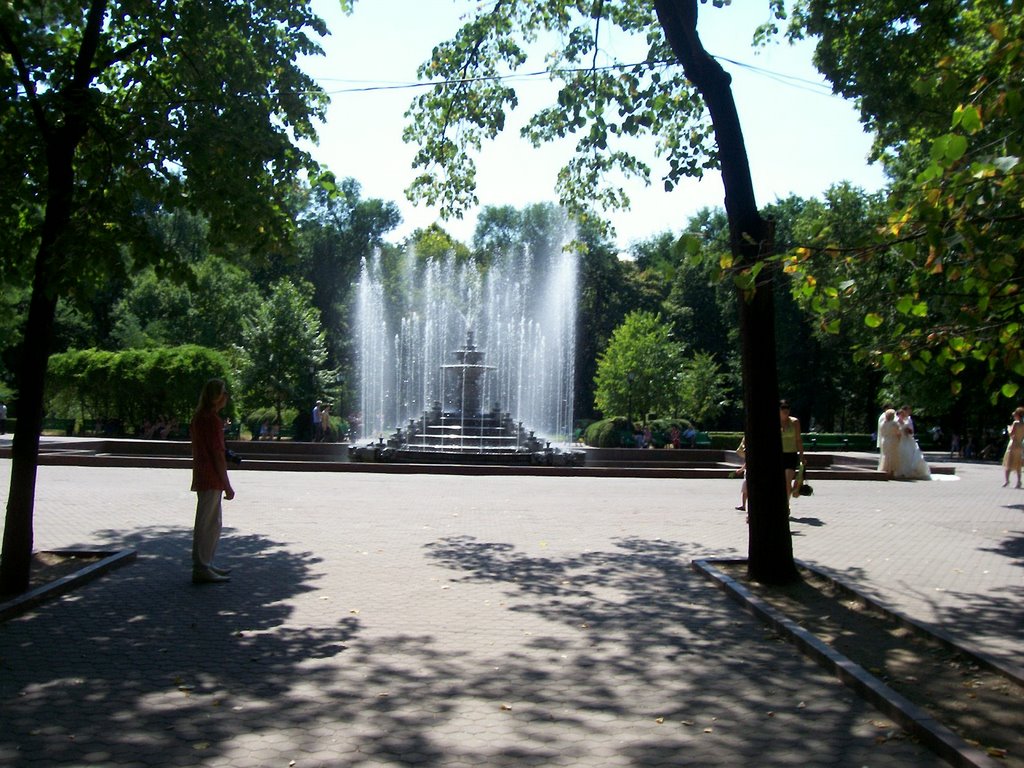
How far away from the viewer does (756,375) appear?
9172mm

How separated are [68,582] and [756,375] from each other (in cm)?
613

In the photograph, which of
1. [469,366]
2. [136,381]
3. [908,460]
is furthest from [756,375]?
[136,381]

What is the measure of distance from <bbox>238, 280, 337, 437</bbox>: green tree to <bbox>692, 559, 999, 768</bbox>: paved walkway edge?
34768 millimetres

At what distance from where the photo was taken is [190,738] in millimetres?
4844

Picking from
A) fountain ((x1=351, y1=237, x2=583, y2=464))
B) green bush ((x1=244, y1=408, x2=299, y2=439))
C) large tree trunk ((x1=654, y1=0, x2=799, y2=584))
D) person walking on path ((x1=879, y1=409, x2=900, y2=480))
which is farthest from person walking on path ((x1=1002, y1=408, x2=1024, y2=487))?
green bush ((x1=244, y1=408, x2=299, y2=439))

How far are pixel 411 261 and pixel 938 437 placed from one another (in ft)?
121

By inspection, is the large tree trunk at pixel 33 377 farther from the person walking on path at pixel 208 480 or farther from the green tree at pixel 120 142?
the person walking on path at pixel 208 480

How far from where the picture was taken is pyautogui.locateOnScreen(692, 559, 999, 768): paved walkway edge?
4508mm

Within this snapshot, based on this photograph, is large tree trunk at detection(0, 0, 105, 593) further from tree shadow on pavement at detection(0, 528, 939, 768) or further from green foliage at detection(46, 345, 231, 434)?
green foliage at detection(46, 345, 231, 434)

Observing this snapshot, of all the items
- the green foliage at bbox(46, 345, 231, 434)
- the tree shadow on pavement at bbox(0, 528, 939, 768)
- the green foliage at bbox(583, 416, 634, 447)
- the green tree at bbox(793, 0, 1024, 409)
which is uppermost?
the green foliage at bbox(46, 345, 231, 434)

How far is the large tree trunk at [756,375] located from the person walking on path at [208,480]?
15.2 ft

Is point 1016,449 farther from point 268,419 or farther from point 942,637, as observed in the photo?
point 268,419

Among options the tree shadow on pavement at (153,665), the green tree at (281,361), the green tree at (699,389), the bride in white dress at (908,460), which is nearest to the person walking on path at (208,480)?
the tree shadow on pavement at (153,665)

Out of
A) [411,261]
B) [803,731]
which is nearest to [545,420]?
[411,261]
